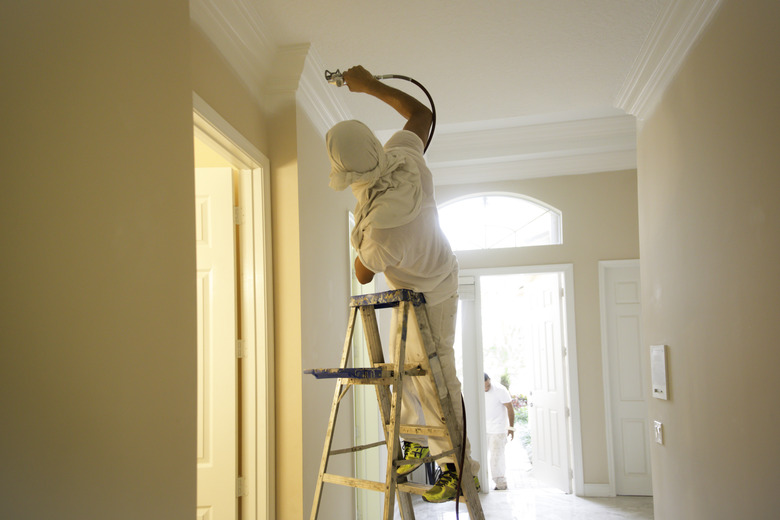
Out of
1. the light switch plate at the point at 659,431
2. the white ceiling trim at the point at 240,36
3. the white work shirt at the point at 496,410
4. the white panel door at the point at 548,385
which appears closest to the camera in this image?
the white ceiling trim at the point at 240,36

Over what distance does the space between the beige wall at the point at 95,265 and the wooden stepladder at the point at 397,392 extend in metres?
0.49

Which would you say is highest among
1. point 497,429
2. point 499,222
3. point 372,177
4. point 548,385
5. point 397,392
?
point 499,222

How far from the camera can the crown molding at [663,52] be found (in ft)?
8.13

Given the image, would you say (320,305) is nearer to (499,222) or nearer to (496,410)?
(499,222)

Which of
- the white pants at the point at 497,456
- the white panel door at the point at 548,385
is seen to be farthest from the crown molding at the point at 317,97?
the white pants at the point at 497,456

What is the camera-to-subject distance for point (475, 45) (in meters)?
3.07

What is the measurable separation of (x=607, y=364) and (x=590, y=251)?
109 centimetres

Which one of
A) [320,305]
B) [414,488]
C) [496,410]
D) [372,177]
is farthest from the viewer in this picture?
[496,410]

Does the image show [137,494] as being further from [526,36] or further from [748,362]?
[526,36]

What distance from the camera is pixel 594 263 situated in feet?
18.1

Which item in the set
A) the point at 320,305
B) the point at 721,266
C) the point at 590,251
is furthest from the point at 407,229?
the point at 590,251

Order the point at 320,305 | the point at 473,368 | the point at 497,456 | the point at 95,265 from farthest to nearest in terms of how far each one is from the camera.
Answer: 1. the point at 497,456
2. the point at 473,368
3. the point at 320,305
4. the point at 95,265

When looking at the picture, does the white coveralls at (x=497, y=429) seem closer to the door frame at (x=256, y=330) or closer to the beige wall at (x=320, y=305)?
the beige wall at (x=320, y=305)

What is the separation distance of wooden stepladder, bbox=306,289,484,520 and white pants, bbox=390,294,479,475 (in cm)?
3
